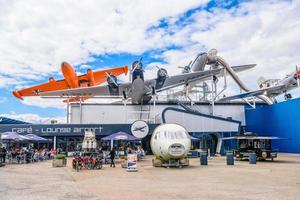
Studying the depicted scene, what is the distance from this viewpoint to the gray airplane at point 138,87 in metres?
43.1

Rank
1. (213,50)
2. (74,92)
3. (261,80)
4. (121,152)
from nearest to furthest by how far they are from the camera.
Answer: (121,152), (74,92), (213,50), (261,80)

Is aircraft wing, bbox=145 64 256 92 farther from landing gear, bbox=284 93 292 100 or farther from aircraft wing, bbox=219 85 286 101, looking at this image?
landing gear, bbox=284 93 292 100

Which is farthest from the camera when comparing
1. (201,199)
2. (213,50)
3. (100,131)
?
(213,50)

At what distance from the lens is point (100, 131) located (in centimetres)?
4006

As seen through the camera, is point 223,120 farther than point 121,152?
Yes

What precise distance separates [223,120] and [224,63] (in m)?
14.0

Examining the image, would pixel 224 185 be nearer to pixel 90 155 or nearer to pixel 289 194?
pixel 289 194

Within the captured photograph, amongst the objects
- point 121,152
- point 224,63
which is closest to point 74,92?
point 121,152

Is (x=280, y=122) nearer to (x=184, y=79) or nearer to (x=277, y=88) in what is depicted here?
(x=277, y=88)

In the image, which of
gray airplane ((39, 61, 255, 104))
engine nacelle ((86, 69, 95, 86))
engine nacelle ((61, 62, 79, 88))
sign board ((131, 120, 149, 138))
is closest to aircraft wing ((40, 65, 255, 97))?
gray airplane ((39, 61, 255, 104))

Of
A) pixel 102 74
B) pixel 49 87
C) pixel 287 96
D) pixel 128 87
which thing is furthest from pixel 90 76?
pixel 287 96

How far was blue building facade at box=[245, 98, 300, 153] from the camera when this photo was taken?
40781 mm

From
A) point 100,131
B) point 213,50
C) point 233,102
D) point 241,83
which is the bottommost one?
point 100,131

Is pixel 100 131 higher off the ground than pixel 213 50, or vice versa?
pixel 213 50
